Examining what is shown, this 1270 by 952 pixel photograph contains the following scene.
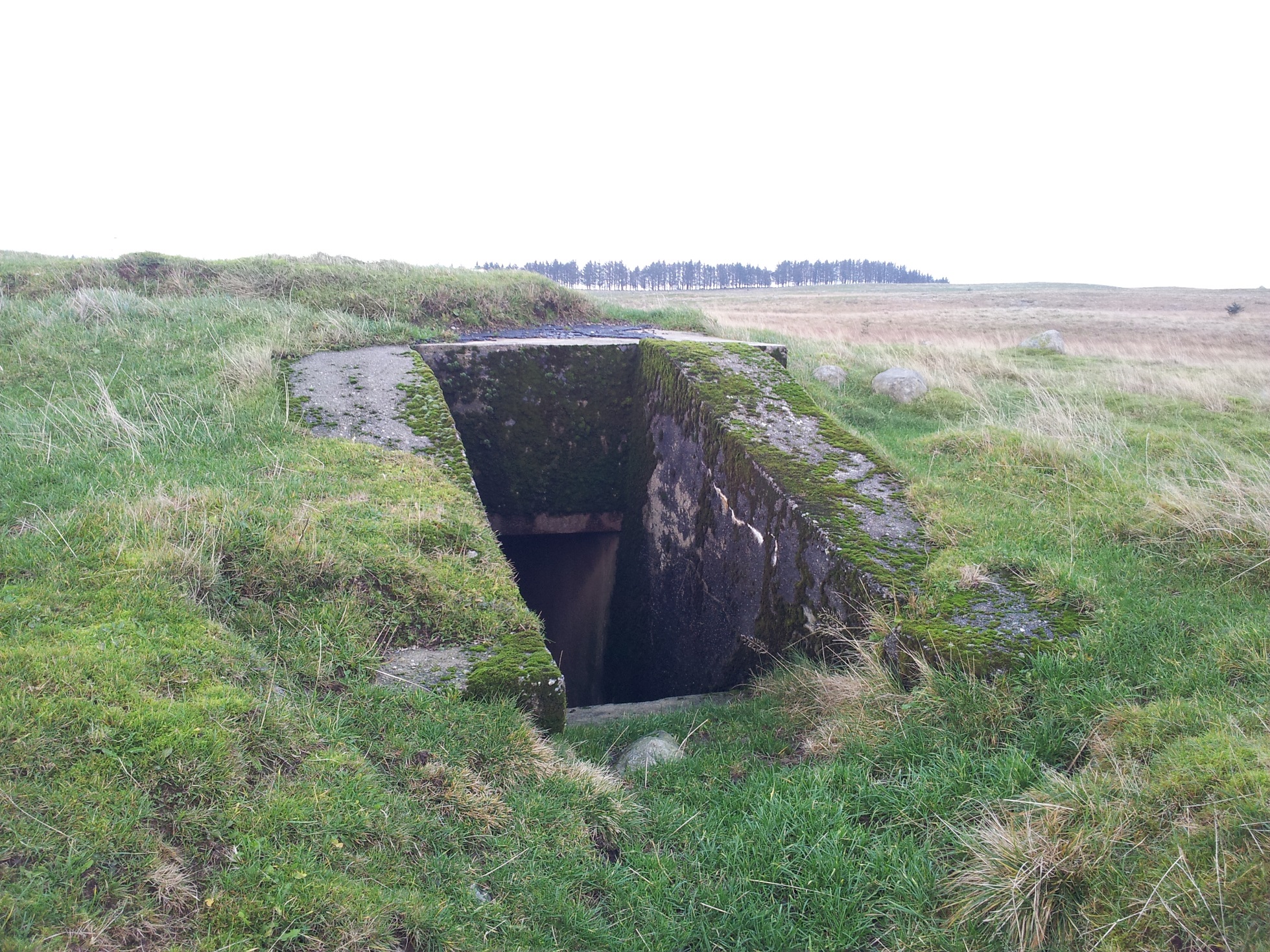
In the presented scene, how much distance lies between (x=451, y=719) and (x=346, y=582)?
1037 mm

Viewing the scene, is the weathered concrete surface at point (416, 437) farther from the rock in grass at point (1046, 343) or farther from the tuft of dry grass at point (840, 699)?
the rock in grass at point (1046, 343)

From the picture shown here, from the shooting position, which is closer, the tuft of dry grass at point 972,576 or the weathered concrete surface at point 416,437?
the weathered concrete surface at point 416,437

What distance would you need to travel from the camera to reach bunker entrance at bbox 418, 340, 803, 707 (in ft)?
23.7

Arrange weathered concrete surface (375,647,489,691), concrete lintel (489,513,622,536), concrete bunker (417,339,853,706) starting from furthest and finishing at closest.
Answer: concrete lintel (489,513,622,536), concrete bunker (417,339,853,706), weathered concrete surface (375,647,489,691)

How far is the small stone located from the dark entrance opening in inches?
155

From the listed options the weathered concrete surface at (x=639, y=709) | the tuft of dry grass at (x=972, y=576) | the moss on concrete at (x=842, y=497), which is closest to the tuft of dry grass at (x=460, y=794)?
the weathered concrete surface at (x=639, y=709)

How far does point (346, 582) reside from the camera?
12.6 feet

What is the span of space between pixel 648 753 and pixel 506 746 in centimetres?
106

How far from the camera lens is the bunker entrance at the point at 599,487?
23.7 feet

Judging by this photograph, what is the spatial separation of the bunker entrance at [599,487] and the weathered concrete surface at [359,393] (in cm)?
76

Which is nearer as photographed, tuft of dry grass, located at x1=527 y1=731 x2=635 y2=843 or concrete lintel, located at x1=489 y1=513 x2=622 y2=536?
tuft of dry grass, located at x1=527 y1=731 x2=635 y2=843

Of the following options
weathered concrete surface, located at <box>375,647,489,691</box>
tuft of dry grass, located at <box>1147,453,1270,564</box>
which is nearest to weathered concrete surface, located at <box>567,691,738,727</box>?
weathered concrete surface, located at <box>375,647,489,691</box>

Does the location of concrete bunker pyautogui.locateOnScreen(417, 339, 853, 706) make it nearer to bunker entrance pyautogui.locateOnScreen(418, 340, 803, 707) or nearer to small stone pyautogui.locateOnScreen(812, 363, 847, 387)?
bunker entrance pyautogui.locateOnScreen(418, 340, 803, 707)

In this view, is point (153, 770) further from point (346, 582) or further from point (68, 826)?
point (346, 582)
